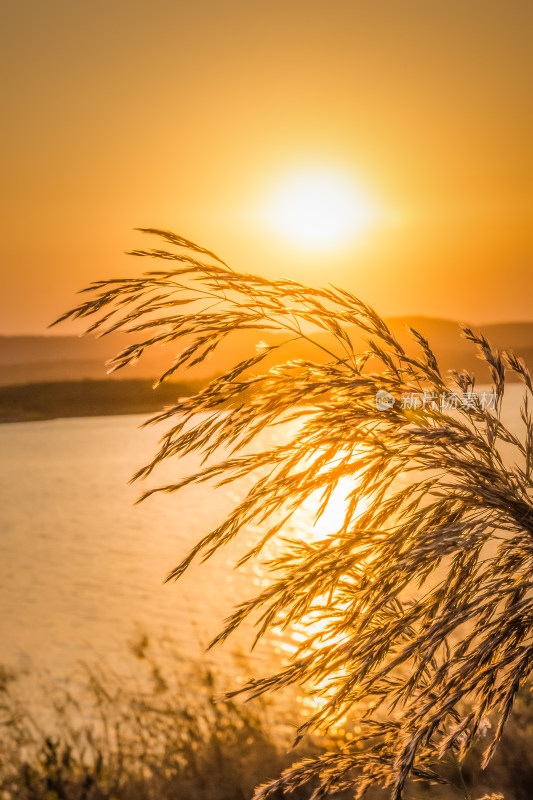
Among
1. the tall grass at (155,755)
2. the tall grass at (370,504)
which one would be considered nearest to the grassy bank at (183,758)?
the tall grass at (155,755)

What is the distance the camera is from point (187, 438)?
205 cm

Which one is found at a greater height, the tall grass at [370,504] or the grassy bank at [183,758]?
the tall grass at [370,504]

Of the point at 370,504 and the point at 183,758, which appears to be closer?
the point at 370,504

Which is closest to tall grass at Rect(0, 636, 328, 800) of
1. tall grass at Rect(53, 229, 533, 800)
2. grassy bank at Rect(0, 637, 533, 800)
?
grassy bank at Rect(0, 637, 533, 800)

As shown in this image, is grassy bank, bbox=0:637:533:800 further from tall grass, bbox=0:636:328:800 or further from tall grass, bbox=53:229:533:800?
tall grass, bbox=53:229:533:800

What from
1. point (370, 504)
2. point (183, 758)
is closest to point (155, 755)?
point (183, 758)

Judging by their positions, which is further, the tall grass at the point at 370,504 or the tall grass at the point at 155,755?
the tall grass at the point at 155,755

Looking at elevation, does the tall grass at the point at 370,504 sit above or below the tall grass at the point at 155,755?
above

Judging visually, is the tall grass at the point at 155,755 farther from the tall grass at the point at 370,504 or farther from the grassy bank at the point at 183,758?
the tall grass at the point at 370,504

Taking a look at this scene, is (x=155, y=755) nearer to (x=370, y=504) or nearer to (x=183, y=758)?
(x=183, y=758)

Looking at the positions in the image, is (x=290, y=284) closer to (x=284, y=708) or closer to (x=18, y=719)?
(x=18, y=719)

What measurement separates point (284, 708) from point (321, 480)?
7.53 m

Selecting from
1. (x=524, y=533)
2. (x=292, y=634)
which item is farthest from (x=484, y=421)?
(x=292, y=634)

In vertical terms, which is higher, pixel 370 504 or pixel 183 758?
pixel 370 504
